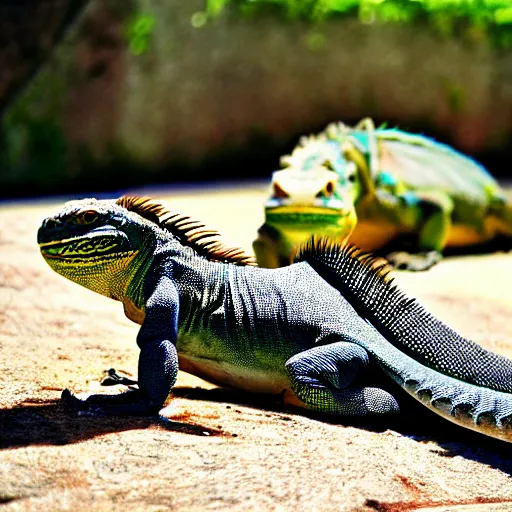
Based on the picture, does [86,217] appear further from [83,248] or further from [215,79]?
[215,79]

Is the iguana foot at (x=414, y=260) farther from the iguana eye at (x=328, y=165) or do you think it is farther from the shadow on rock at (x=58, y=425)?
the shadow on rock at (x=58, y=425)

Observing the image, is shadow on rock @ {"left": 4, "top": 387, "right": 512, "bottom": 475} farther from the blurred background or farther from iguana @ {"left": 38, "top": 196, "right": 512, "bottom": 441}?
the blurred background

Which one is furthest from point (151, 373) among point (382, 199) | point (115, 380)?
point (382, 199)

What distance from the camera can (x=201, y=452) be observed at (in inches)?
144

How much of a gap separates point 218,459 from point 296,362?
88 cm

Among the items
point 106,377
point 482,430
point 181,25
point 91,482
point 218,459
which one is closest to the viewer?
point 91,482

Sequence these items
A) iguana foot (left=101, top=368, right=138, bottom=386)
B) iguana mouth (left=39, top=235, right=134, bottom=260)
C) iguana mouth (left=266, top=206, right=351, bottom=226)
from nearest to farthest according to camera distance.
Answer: iguana mouth (left=39, top=235, right=134, bottom=260) < iguana foot (left=101, top=368, right=138, bottom=386) < iguana mouth (left=266, top=206, right=351, bottom=226)

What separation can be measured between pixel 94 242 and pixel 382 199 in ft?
16.2

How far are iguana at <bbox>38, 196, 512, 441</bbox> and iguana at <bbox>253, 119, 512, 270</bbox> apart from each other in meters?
2.34

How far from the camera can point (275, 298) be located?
182 inches

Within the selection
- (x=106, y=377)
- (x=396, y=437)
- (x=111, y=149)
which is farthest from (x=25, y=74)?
(x=396, y=437)

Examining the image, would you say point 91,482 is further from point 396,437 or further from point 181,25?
point 181,25

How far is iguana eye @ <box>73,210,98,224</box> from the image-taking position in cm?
430

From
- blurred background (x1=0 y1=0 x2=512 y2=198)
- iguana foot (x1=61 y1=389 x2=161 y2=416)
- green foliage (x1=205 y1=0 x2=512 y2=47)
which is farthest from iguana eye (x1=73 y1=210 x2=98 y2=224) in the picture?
green foliage (x1=205 y1=0 x2=512 y2=47)
